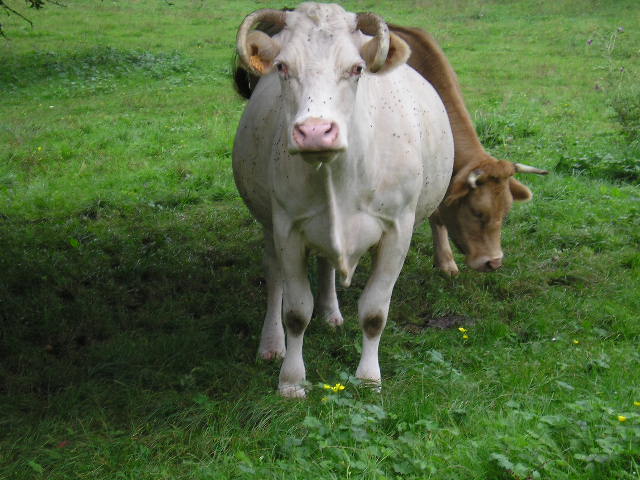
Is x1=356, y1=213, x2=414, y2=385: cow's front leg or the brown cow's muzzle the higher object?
x1=356, y1=213, x2=414, y2=385: cow's front leg

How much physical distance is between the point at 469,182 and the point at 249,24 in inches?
109

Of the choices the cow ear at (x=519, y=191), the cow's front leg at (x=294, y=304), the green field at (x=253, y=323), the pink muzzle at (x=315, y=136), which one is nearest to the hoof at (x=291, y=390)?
the cow's front leg at (x=294, y=304)

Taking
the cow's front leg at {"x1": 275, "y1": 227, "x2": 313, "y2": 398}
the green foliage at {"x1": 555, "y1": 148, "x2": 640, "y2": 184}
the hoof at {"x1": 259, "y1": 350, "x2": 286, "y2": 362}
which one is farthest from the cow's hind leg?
the green foliage at {"x1": 555, "y1": 148, "x2": 640, "y2": 184}

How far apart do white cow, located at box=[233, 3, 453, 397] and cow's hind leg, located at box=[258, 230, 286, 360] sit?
2 cm

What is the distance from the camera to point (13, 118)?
12312mm

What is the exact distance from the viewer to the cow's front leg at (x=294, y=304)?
4625 millimetres

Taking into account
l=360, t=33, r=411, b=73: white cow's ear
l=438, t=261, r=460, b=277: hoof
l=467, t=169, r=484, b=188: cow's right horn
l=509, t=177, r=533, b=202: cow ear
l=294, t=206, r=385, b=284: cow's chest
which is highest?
l=360, t=33, r=411, b=73: white cow's ear

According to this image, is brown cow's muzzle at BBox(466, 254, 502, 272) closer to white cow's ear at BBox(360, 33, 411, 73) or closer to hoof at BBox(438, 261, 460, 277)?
hoof at BBox(438, 261, 460, 277)

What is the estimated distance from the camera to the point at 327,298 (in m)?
6.00

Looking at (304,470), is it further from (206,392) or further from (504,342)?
(504,342)

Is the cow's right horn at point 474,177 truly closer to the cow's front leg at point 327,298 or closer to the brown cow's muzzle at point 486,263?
the brown cow's muzzle at point 486,263

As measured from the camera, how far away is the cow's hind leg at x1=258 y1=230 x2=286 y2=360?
216 inches

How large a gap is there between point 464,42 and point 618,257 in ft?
41.4

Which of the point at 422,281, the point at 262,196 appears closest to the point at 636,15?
the point at 422,281
